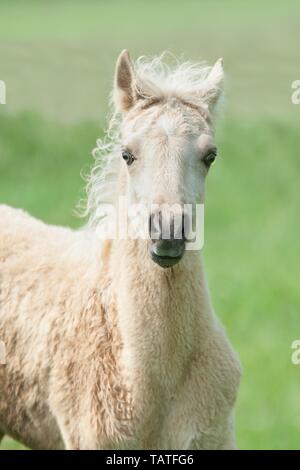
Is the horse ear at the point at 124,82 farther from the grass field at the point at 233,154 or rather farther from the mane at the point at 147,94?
the grass field at the point at 233,154

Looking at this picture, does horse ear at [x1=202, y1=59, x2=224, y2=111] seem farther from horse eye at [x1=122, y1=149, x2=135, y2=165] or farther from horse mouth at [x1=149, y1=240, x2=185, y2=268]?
A: horse mouth at [x1=149, y1=240, x2=185, y2=268]

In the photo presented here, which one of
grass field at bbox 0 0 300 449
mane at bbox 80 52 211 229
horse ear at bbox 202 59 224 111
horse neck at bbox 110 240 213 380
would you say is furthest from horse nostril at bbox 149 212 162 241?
grass field at bbox 0 0 300 449

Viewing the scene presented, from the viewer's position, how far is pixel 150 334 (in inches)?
255

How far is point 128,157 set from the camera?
636 centimetres

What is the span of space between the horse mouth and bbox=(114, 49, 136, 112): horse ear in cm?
117

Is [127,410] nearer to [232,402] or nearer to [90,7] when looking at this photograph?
[232,402]

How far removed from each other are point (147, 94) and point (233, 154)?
14.5 meters

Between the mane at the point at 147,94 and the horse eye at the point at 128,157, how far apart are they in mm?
398

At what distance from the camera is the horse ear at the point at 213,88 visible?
6664mm

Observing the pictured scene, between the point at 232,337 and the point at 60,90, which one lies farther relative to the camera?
the point at 60,90

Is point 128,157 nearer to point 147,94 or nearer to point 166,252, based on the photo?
point 147,94

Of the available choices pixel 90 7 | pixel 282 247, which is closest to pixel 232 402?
pixel 282 247

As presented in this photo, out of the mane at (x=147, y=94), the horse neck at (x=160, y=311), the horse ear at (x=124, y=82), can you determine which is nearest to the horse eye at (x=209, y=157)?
the mane at (x=147, y=94)
